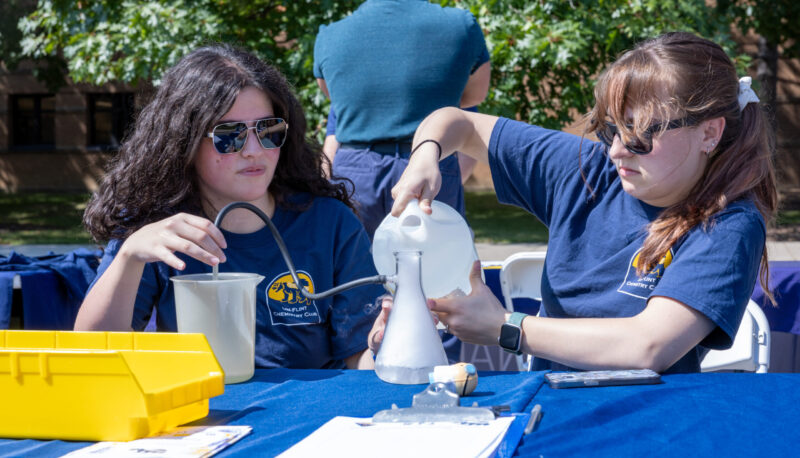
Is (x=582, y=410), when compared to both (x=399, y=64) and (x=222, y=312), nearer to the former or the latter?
(x=222, y=312)

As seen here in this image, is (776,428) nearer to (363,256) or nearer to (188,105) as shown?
(363,256)

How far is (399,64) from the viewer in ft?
10.6

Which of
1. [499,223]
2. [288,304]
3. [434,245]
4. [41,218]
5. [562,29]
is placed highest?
[562,29]

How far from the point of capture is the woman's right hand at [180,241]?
61.1 inches

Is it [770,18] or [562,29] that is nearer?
[562,29]

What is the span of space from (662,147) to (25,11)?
12405 millimetres

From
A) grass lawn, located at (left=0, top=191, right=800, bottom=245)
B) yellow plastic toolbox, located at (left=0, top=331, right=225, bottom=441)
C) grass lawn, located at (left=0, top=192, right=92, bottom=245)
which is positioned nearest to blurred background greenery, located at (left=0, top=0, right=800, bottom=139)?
grass lawn, located at (left=0, top=191, right=800, bottom=245)

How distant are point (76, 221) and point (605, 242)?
13.0m

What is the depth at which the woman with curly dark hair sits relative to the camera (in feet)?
6.48

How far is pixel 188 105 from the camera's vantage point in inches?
79.7

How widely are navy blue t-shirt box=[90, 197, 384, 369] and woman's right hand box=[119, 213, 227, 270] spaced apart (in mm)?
272

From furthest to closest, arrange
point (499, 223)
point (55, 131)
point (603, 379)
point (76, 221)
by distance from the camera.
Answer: point (55, 131) → point (76, 221) → point (499, 223) → point (603, 379)

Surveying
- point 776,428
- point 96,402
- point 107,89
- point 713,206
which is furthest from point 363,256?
point 107,89

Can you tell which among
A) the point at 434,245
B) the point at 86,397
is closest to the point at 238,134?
the point at 434,245
